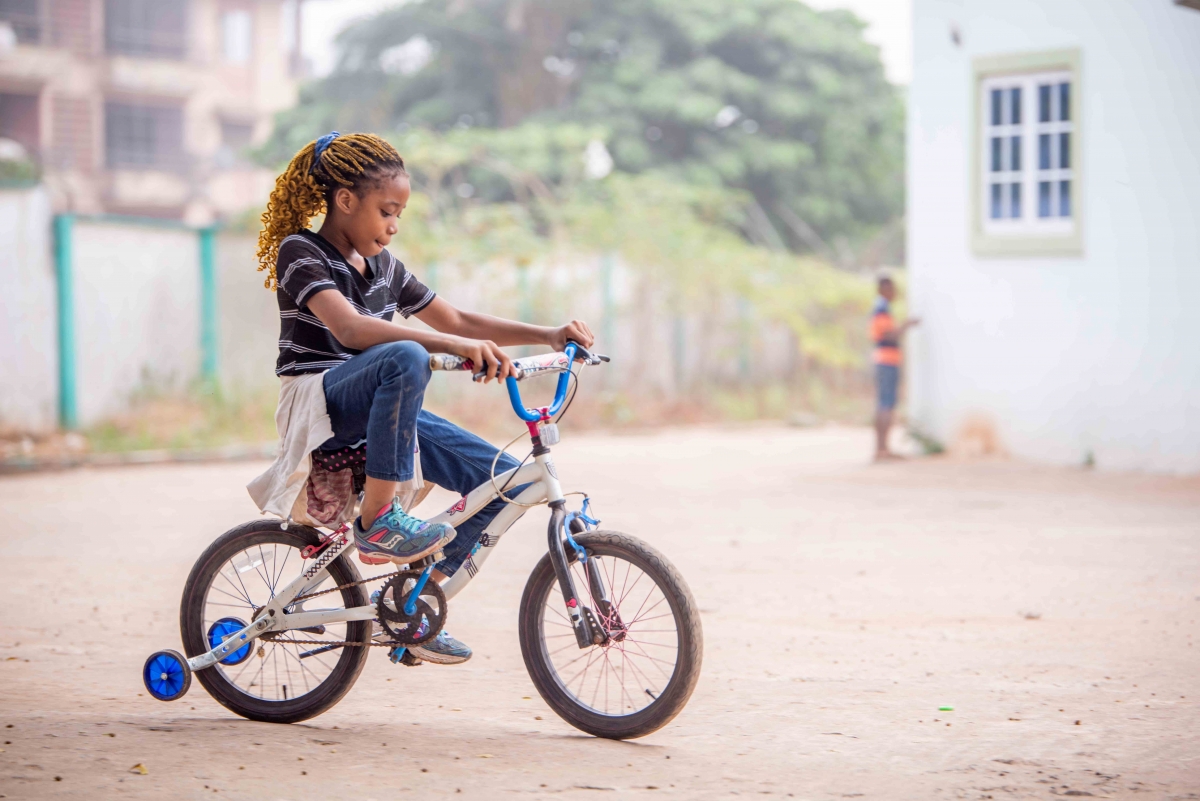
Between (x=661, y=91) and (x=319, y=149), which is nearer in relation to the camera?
(x=319, y=149)

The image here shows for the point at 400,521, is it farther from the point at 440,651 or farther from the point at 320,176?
the point at 320,176

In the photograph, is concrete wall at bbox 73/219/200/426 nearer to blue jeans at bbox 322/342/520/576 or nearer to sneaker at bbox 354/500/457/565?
blue jeans at bbox 322/342/520/576

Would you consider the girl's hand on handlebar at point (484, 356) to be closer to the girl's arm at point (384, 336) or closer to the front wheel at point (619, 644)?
the girl's arm at point (384, 336)

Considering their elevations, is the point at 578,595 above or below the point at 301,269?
below

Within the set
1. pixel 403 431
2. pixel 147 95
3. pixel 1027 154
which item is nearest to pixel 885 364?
pixel 1027 154

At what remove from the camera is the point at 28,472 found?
12.4m

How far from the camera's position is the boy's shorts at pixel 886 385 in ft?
41.7

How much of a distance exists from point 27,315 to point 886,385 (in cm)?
848

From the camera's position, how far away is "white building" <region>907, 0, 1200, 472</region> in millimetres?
11477

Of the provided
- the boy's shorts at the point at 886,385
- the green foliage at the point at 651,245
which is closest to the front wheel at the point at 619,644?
the boy's shorts at the point at 886,385

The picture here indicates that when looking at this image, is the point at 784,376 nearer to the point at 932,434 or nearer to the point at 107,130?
the point at 932,434

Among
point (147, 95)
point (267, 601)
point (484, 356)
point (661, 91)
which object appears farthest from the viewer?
point (147, 95)

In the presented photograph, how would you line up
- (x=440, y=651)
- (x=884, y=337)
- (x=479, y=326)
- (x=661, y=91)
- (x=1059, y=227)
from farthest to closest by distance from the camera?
(x=661, y=91) → (x=884, y=337) → (x=1059, y=227) → (x=479, y=326) → (x=440, y=651)

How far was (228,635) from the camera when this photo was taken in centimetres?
432
